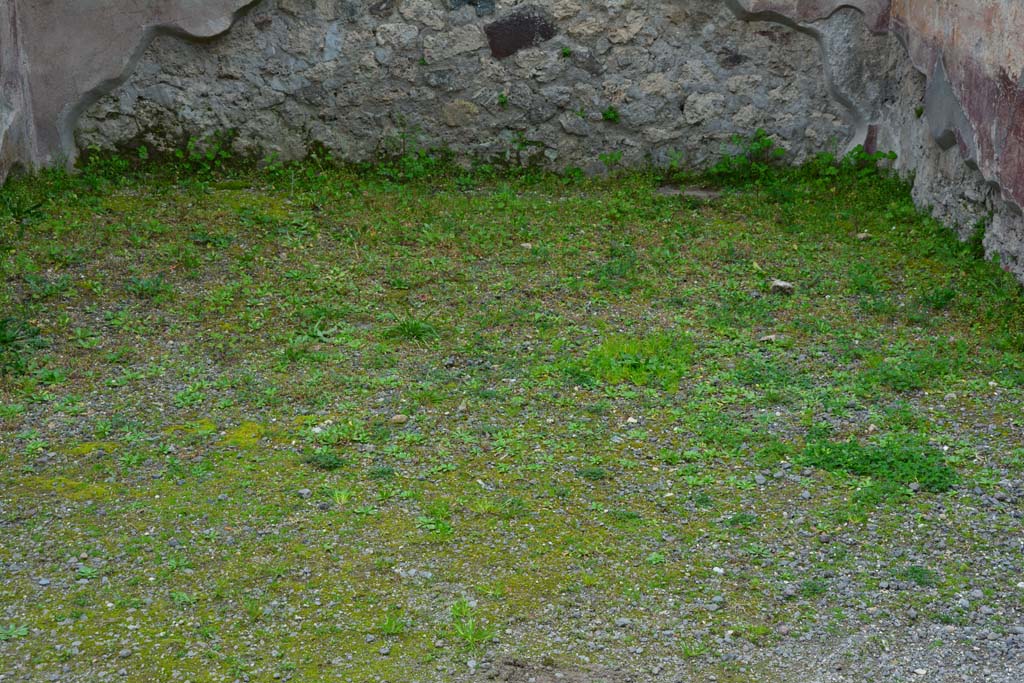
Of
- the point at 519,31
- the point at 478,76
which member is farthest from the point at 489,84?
the point at 519,31

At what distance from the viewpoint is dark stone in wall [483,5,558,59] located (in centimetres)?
678

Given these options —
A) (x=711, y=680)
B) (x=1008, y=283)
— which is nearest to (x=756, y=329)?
(x=1008, y=283)

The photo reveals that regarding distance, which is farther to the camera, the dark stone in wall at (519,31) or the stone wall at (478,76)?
the dark stone in wall at (519,31)

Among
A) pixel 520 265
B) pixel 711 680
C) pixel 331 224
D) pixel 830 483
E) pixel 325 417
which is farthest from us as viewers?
pixel 331 224

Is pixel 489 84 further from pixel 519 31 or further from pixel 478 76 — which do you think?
pixel 519 31

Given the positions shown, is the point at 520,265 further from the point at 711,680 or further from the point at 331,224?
the point at 711,680

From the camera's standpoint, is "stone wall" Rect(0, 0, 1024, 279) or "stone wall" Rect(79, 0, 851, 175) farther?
"stone wall" Rect(79, 0, 851, 175)

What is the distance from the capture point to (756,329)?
4.96m

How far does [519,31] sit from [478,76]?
38 centimetres

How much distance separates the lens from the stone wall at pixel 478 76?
658cm

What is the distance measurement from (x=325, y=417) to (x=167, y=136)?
343 cm

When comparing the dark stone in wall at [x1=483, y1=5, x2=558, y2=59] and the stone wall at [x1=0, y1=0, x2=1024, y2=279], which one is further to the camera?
the dark stone in wall at [x1=483, y1=5, x2=558, y2=59]

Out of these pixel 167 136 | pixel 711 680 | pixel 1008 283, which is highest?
pixel 167 136

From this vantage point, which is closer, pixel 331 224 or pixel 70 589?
pixel 70 589
